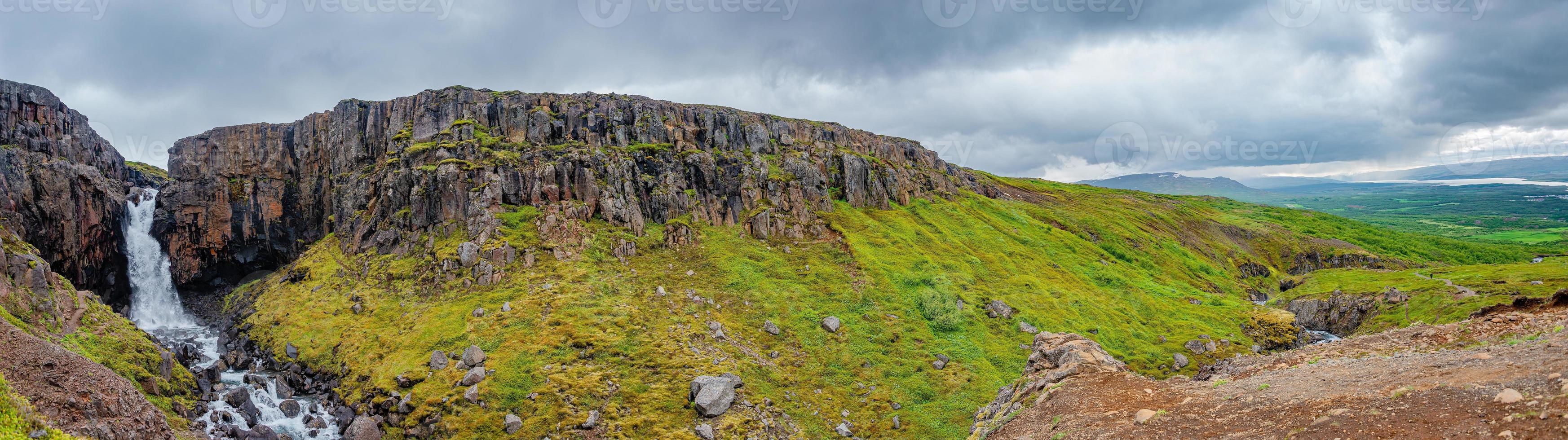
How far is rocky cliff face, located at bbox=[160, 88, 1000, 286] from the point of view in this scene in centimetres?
5909

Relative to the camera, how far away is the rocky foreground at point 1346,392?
42.3 ft

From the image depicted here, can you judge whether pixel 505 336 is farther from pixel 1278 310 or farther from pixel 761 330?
pixel 1278 310

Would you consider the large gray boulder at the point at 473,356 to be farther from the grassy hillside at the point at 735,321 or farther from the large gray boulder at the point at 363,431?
the large gray boulder at the point at 363,431

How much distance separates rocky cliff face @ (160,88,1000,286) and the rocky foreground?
41464 mm

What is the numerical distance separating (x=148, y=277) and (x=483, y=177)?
156 feet

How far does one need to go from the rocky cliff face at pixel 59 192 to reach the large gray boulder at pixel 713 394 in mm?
69339

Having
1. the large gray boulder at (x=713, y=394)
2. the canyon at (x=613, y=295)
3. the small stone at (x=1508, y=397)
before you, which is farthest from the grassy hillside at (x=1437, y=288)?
the large gray boulder at (x=713, y=394)

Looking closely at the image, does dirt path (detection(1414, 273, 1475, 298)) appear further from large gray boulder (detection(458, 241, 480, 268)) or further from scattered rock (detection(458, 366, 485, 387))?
large gray boulder (detection(458, 241, 480, 268))

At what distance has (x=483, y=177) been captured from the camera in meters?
59.1

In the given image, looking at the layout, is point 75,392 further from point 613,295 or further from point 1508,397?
point 1508,397

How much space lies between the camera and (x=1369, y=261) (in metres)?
105

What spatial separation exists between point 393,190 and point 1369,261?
15894 cm

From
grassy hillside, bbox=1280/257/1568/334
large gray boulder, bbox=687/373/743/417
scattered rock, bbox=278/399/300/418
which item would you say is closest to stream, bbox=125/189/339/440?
scattered rock, bbox=278/399/300/418

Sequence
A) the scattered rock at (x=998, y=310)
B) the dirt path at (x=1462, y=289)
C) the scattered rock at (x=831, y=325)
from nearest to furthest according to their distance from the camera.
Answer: the scattered rock at (x=831, y=325) < the scattered rock at (x=998, y=310) < the dirt path at (x=1462, y=289)
